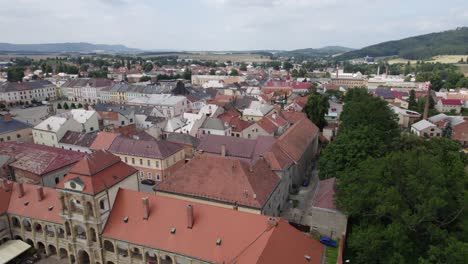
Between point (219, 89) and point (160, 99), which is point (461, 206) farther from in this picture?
point (219, 89)

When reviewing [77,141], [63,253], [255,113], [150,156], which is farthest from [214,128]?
[63,253]

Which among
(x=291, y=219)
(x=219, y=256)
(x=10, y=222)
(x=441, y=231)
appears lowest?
(x=291, y=219)

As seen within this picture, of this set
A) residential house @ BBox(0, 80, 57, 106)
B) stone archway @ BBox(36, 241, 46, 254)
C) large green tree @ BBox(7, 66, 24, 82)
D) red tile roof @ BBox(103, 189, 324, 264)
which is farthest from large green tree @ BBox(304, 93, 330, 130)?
large green tree @ BBox(7, 66, 24, 82)

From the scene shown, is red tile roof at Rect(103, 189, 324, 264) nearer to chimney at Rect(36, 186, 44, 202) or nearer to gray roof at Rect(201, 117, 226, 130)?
chimney at Rect(36, 186, 44, 202)

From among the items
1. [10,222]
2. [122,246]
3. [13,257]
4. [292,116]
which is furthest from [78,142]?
[292,116]

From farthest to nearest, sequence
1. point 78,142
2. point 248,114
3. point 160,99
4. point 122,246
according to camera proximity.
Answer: point 160,99, point 248,114, point 78,142, point 122,246
